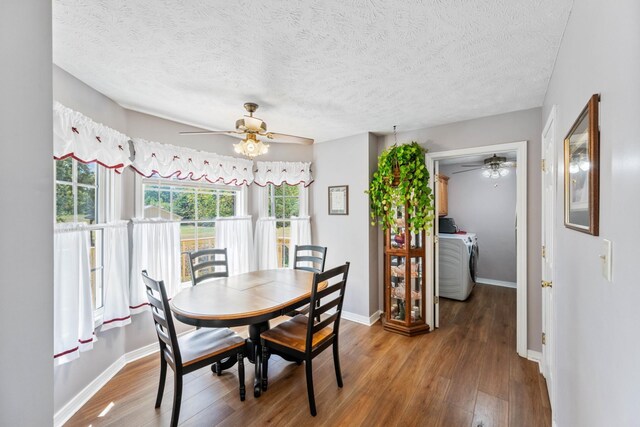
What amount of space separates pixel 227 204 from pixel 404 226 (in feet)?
7.31

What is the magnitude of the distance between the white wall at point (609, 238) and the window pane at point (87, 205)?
2.99m

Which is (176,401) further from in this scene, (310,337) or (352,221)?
(352,221)

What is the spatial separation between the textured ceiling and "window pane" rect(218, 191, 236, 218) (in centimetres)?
116

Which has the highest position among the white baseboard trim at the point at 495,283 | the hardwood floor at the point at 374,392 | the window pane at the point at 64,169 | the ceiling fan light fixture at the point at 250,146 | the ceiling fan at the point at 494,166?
the ceiling fan at the point at 494,166

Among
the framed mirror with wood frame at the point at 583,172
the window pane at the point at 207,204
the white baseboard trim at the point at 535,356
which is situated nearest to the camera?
the framed mirror with wood frame at the point at 583,172

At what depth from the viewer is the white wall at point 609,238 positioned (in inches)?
26.1

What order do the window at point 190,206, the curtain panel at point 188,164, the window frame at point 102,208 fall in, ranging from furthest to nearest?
the window at point 190,206, the curtain panel at point 188,164, the window frame at point 102,208

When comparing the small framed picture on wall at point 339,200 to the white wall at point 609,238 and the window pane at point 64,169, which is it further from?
the window pane at point 64,169

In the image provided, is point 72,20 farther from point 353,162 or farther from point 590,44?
point 353,162

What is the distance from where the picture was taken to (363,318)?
3.40 meters

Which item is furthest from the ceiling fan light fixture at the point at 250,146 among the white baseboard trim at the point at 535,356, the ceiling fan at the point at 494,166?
the ceiling fan at the point at 494,166

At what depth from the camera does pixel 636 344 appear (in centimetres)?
64

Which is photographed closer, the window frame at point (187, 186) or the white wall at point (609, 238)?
the white wall at point (609, 238)

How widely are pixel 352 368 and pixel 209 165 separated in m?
2.61
